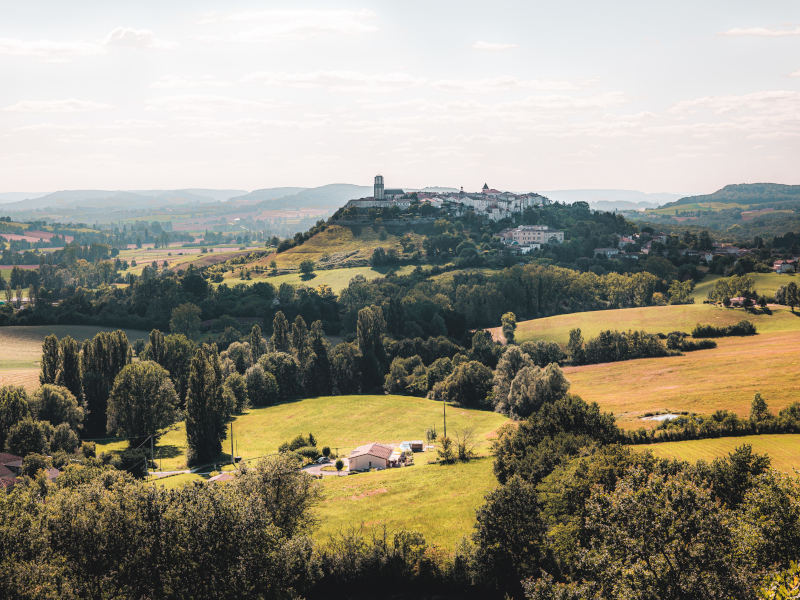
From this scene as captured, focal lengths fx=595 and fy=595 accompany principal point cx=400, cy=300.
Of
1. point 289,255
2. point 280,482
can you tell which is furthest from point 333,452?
point 289,255

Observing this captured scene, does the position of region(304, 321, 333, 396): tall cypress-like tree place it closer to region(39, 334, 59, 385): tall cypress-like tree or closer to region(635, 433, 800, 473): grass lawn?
region(39, 334, 59, 385): tall cypress-like tree

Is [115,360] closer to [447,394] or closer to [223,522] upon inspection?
[447,394]

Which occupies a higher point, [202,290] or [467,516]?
[202,290]

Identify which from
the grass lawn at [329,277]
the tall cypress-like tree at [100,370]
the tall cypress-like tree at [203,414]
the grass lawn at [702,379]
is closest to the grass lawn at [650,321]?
the grass lawn at [702,379]

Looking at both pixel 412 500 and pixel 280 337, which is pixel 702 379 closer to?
pixel 412 500

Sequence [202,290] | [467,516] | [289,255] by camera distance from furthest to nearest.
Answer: [289,255]
[202,290]
[467,516]

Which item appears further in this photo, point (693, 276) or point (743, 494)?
point (693, 276)

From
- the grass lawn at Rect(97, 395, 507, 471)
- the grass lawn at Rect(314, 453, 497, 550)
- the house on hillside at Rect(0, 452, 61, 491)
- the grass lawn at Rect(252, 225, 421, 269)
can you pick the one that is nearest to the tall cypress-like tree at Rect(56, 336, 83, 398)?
the grass lawn at Rect(97, 395, 507, 471)
